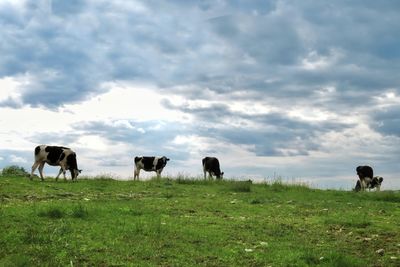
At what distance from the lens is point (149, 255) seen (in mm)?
11695

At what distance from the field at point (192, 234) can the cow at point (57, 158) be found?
13.5 meters

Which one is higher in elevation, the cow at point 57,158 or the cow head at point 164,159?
the cow head at point 164,159

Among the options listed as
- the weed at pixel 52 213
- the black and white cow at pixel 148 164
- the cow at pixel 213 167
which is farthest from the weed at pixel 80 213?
the cow at pixel 213 167

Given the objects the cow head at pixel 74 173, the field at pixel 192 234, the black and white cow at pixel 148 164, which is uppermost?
the black and white cow at pixel 148 164

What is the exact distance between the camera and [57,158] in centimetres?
3688

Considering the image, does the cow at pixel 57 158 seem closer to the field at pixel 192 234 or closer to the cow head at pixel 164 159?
the cow head at pixel 164 159

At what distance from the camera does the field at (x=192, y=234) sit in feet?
37.9

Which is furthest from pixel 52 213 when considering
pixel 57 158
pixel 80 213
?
pixel 57 158

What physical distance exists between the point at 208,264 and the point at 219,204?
1000 cm

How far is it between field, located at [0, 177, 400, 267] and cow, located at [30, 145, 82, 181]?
1350cm

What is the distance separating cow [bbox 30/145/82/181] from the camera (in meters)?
35.9

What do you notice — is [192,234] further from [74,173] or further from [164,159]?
[164,159]

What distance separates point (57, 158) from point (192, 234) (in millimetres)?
25025

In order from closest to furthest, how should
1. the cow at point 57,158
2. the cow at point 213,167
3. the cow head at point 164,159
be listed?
1. the cow at point 57,158
2. the cow head at point 164,159
3. the cow at point 213,167
